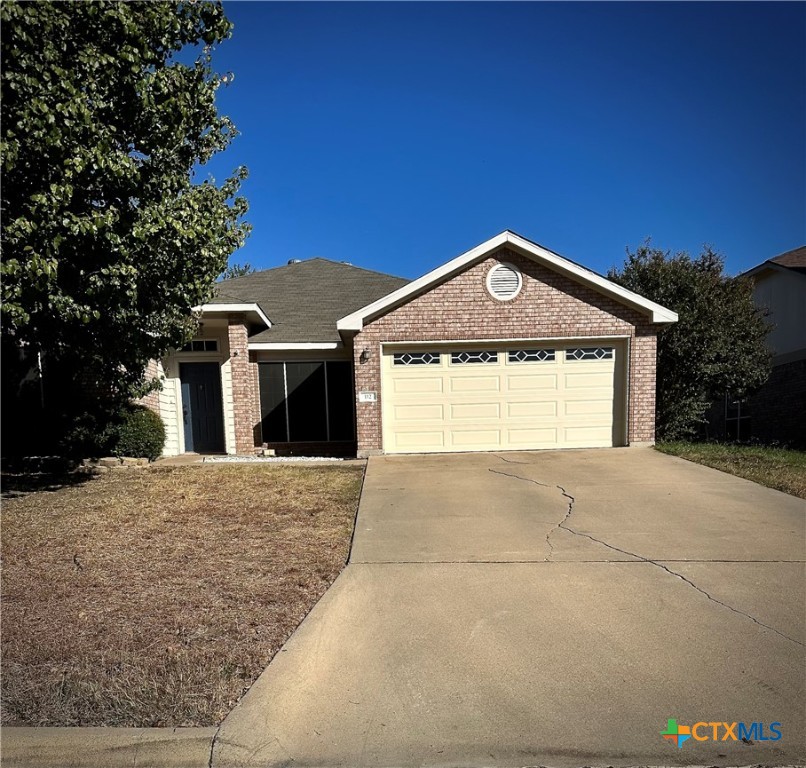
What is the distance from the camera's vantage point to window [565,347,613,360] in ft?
35.3

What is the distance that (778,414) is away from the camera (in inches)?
592

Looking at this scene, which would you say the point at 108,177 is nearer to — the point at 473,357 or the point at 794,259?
the point at 473,357

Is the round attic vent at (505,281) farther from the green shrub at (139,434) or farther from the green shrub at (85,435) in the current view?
the green shrub at (85,435)

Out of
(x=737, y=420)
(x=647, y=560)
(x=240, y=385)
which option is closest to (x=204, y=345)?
(x=240, y=385)

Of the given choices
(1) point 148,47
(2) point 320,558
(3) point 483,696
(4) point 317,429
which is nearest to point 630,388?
(4) point 317,429

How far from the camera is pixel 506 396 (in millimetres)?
10789

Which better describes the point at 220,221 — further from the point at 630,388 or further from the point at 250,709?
the point at 630,388

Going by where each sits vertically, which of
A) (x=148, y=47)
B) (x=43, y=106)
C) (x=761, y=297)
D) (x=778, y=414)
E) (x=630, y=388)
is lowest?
(x=778, y=414)

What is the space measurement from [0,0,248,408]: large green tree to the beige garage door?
4.85 metres

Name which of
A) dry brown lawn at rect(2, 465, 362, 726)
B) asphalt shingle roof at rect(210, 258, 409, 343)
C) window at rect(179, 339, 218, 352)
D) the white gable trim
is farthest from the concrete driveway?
asphalt shingle roof at rect(210, 258, 409, 343)

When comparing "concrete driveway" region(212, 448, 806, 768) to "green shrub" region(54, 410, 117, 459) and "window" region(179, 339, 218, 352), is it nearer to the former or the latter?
"green shrub" region(54, 410, 117, 459)

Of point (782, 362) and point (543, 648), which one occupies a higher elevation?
point (782, 362)

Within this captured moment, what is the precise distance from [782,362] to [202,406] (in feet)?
51.9

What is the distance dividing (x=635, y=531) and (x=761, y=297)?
15.0 meters
